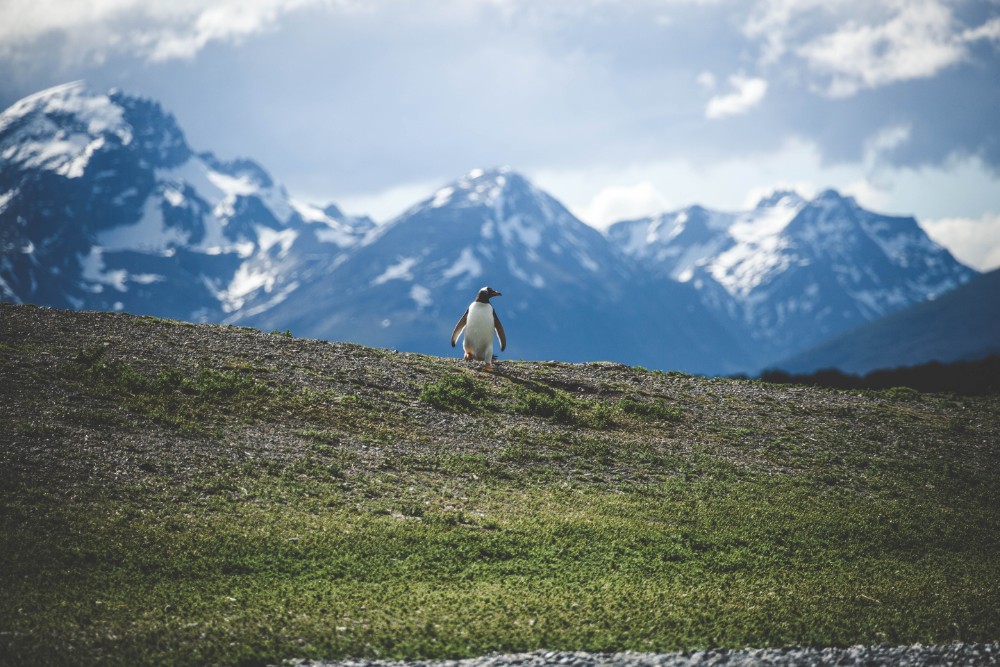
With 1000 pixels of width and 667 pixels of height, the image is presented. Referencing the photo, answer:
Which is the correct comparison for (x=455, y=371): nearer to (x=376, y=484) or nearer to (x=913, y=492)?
(x=376, y=484)

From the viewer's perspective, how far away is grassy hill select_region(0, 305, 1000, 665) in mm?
14516

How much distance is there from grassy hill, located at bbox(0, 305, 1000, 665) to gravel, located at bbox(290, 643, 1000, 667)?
319mm

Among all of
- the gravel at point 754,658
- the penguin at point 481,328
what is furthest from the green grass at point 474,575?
the penguin at point 481,328

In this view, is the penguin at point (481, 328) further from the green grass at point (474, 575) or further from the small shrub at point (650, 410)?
the green grass at point (474, 575)

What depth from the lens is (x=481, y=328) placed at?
33.7 m

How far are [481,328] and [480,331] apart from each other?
0.17 m

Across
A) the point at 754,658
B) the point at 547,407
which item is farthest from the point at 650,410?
the point at 754,658

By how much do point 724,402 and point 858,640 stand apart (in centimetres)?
1935

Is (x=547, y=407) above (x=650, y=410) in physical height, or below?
above

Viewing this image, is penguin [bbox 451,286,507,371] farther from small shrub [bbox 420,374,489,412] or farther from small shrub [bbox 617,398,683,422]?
small shrub [bbox 617,398,683,422]

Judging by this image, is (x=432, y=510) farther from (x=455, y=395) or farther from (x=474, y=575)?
(x=455, y=395)

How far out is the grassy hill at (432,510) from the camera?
14.5 meters

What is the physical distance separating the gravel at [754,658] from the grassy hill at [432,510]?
1.05 feet

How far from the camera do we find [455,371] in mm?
32812
